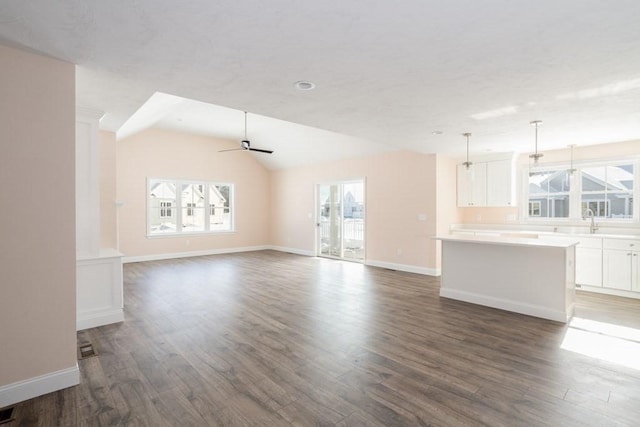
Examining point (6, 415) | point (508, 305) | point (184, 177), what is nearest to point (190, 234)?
point (184, 177)

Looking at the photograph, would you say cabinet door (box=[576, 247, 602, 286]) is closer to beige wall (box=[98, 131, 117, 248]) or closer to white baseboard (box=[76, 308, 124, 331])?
white baseboard (box=[76, 308, 124, 331])

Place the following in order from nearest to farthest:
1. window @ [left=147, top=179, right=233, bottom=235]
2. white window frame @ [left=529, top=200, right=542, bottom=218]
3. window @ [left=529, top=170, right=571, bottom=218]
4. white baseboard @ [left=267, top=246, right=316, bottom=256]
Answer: window @ [left=529, top=170, right=571, bottom=218], white window frame @ [left=529, top=200, right=542, bottom=218], window @ [left=147, top=179, right=233, bottom=235], white baseboard @ [left=267, top=246, right=316, bottom=256]

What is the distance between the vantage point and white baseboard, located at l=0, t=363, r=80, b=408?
2.24 m

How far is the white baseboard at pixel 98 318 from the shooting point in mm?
3643

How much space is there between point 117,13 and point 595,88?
386 cm

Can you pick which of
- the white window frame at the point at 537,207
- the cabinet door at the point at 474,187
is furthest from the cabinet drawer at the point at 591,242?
the cabinet door at the point at 474,187

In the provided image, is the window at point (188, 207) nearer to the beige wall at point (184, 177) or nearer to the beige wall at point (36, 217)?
the beige wall at point (184, 177)

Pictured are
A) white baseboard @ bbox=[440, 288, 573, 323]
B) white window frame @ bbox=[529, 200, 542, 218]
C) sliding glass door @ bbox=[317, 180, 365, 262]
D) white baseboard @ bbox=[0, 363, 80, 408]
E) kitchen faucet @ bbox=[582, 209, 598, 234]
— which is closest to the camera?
white baseboard @ bbox=[0, 363, 80, 408]

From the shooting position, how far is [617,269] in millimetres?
4953

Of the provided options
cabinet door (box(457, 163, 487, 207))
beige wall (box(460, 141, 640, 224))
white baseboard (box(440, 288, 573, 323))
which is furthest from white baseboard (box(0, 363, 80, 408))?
beige wall (box(460, 141, 640, 224))

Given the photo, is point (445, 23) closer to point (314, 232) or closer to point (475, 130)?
point (475, 130)

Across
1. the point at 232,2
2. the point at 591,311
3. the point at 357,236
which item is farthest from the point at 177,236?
the point at 591,311

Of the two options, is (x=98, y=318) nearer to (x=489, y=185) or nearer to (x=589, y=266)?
(x=489, y=185)

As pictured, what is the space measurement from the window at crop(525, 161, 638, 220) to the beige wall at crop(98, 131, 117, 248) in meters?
7.49
